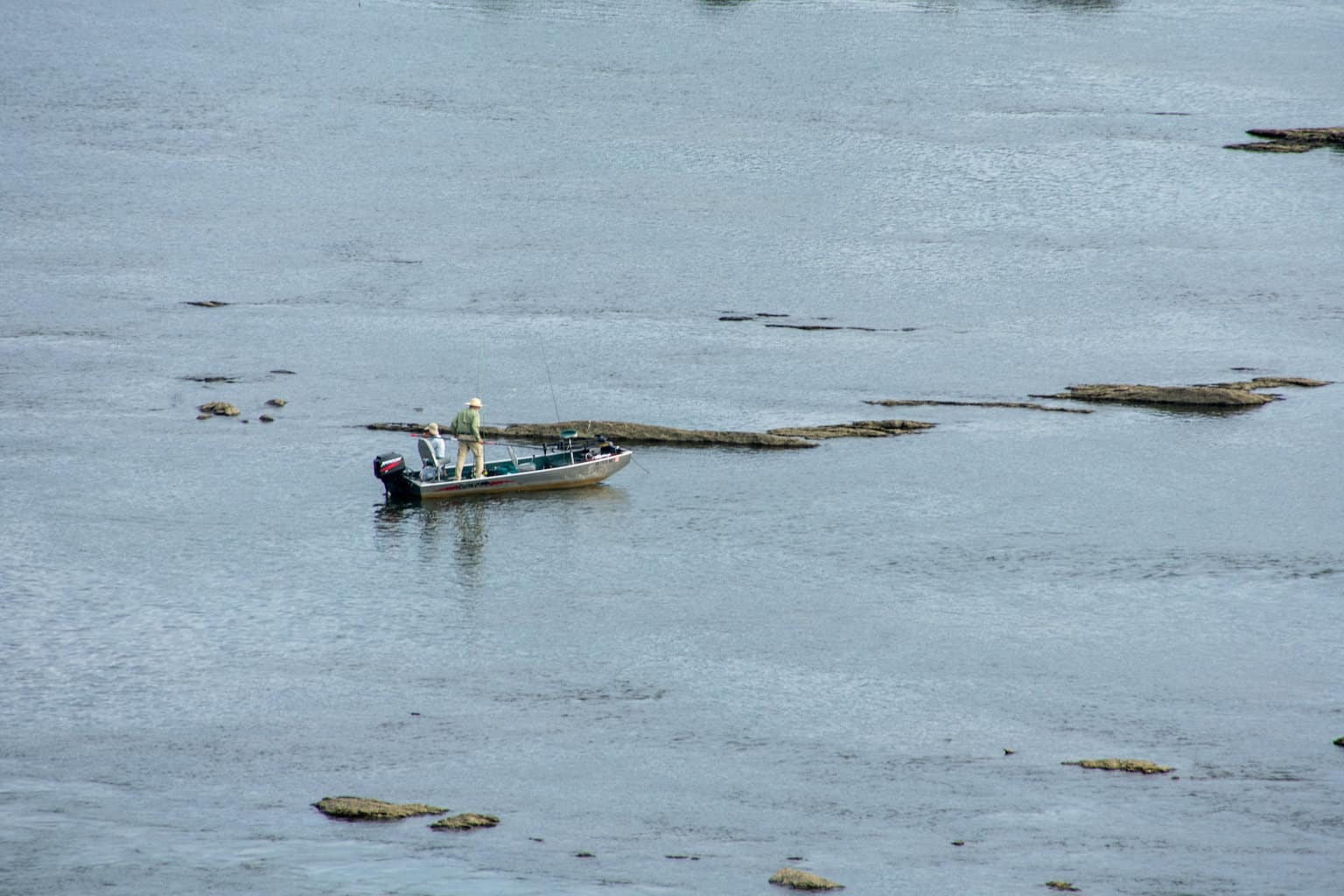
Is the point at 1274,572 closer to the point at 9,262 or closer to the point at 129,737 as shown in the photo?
the point at 129,737

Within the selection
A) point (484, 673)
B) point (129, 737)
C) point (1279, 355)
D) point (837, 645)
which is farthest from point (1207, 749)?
point (1279, 355)

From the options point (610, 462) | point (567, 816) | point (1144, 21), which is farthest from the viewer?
point (1144, 21)

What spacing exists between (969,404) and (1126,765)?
689 inches

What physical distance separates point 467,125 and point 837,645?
42.6 meters

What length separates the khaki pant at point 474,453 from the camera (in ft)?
98.9

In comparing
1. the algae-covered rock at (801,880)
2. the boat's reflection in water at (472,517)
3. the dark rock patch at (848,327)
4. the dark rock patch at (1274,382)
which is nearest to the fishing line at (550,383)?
the boat's reflection in water at (472,517)

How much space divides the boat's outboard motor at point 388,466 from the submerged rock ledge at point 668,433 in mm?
3526

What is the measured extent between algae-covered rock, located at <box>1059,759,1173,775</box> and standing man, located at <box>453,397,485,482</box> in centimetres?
1405

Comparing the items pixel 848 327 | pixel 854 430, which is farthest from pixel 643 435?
pixel 848 327

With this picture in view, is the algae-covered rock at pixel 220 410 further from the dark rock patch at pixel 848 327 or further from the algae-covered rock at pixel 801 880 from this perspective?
the algae-covered rock at pixel 801 880

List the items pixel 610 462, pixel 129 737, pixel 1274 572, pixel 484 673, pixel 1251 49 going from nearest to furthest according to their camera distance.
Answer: pixel 129 737 < pixel 484 673 < pixel 1274 572 < pixel 610 462 < pixel 1251 49

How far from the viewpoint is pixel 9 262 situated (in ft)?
151

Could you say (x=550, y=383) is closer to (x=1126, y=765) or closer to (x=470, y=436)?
(x=470, y=436)

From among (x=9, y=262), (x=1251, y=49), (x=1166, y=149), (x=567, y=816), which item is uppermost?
(x=1251, y=49)
